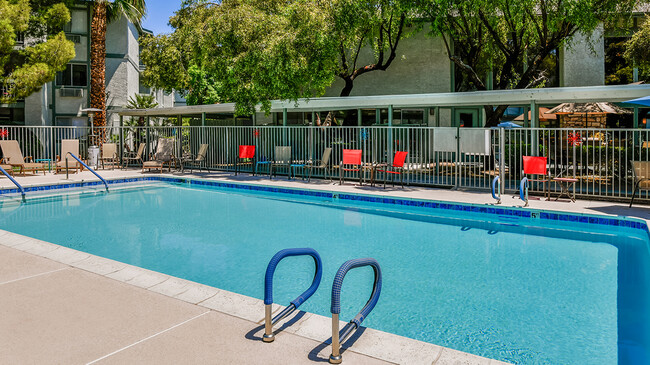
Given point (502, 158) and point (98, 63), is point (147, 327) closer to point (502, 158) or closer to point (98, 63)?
point (502, 158)

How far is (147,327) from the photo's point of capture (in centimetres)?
357

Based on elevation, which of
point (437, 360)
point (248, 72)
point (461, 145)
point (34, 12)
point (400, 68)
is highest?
point (34, 12)

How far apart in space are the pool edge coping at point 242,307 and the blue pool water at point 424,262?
0.80 m

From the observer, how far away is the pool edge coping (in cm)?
313

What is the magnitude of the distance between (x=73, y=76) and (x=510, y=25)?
22155mm

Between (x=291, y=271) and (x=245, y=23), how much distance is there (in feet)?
37.4

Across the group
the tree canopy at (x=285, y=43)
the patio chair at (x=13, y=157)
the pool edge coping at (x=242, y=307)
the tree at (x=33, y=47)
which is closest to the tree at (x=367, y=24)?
the tree canopy at (x=285, y=43)

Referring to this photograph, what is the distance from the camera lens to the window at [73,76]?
2525cm

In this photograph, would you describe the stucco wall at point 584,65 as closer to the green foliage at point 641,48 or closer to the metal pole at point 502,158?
the green foliage at point 641,48

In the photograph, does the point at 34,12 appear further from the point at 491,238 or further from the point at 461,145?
the point at 491,238

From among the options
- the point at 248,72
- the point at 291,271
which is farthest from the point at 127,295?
the point at 248,72

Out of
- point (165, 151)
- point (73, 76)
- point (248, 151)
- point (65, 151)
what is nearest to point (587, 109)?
point (248, 151)

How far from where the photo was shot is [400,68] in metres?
21.4

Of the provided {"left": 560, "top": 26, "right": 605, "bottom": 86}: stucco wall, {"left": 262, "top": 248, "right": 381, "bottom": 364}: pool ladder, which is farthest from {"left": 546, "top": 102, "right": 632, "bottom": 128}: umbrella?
{"left": 262, "top": 248, "right": 381, "bottom": 364}: pool ladder
